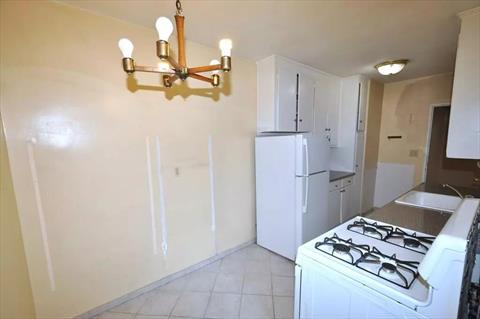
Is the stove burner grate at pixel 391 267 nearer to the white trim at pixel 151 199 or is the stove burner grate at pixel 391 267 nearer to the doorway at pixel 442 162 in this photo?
the white trim at pixel 151 199

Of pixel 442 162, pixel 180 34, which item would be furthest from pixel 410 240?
pixel 442 162

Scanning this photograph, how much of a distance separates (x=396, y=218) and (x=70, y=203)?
103 inches

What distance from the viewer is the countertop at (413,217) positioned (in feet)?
4.80

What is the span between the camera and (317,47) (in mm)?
2273

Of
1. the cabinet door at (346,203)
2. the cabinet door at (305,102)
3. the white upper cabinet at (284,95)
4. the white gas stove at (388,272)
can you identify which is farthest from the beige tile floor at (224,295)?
the cabinet door at (305,102)

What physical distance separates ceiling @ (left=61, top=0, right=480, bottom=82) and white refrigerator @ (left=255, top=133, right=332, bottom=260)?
1009mm

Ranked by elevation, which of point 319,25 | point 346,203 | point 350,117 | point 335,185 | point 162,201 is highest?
point 319,25

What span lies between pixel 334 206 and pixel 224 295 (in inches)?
78.0

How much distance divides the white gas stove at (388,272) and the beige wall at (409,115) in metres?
2.99

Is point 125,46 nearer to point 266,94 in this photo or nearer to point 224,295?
point 266,94

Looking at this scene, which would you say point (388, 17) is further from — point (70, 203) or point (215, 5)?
point (70, 203)

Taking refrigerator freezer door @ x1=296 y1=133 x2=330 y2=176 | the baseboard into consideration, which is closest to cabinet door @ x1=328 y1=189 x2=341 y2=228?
refrigerator freezer door @ x1=296 y1=133 x2=330 y2=176

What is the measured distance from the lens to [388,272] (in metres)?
0.95

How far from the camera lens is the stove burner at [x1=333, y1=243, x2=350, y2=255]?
3.64 feet
